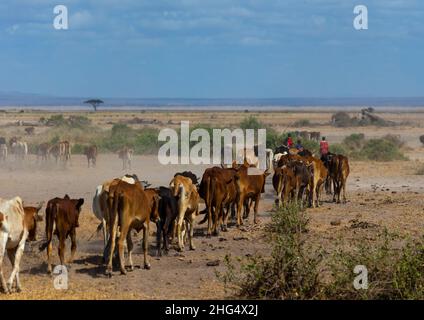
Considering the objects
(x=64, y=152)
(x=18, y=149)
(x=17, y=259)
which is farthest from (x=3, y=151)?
(x=17, y=259)

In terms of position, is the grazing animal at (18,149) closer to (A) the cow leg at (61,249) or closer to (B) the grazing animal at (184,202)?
(B) the grazing animal at (184,202)

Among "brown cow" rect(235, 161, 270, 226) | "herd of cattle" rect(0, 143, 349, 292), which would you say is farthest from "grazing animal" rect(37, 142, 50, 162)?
"brown cow" rect(235, 161, 270, 226)

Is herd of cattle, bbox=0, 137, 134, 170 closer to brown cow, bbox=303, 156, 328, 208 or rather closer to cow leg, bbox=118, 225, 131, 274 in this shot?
brown cow, bbox=303, 156, 328, 208

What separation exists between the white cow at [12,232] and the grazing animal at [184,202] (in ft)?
14.5

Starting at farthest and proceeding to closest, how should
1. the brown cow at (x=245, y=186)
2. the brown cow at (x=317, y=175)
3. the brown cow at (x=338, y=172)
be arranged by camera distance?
the brown cow at (x=338, y=172)
the brown cow at (x=317, y=175)
the brown cow at (x=245, y=186)

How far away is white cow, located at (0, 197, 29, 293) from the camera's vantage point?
12.2 m

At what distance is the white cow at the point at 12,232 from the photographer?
12.2 meters

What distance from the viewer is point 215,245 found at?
1744 centimetres

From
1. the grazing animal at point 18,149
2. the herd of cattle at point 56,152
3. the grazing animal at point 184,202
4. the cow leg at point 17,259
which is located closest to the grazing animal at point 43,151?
the herd of cattle at point 56,152

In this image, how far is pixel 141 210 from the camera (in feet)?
48.2

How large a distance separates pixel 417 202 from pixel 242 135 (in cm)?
2957

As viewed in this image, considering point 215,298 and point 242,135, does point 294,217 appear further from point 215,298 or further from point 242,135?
point 242,135

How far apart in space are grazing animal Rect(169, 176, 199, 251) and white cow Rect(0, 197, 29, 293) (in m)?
4.42

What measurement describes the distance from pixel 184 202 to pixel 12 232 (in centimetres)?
507
